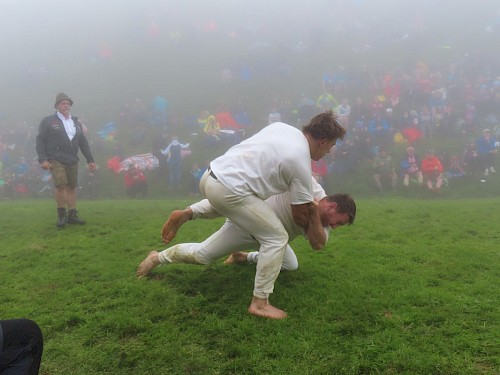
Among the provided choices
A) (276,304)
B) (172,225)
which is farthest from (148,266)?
(276,304)

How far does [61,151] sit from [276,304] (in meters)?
6.01

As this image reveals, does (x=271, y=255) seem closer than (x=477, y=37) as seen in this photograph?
Yes

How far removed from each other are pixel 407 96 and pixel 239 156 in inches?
879

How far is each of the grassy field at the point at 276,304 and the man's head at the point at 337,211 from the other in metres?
0.82

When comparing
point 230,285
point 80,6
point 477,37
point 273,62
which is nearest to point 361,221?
point 230,285

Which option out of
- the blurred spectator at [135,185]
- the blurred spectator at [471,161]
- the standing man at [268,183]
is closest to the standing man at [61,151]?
the standing man at [268,183]

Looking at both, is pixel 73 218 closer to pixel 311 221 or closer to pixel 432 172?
pixel 311 221

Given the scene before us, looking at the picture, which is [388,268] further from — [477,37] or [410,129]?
[477,37]

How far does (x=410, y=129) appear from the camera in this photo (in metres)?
20.2

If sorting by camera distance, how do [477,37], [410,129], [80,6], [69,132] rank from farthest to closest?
[80,6] → [477,37] → [410,129] → [69,132]

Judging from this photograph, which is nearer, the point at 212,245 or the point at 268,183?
the point at 268,183

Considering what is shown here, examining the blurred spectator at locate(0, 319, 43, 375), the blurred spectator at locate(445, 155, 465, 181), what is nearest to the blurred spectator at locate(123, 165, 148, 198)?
the blurred spectator at locate(445, 155, 465, 181)

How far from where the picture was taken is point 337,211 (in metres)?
4.30

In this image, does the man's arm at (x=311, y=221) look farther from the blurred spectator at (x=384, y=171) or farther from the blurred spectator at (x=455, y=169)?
the blurred spectator at (x=455, y=169)
